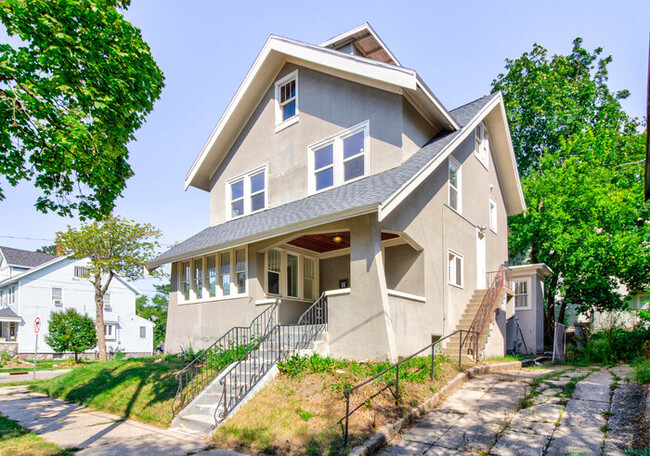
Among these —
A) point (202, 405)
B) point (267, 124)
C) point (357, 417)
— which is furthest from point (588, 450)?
point (267, 124)

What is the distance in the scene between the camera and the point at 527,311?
1759 centimetres

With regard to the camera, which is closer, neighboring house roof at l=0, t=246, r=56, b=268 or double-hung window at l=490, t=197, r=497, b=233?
double-hung window at l=490, t=197, r=497, b=233

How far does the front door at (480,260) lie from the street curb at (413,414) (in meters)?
4.76

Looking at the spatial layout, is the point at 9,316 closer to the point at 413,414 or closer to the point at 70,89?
the point at 70,89

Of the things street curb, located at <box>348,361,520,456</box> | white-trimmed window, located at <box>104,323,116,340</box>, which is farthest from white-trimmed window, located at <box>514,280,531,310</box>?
white-trimmed window, located at <box>104,323,116,340</box>

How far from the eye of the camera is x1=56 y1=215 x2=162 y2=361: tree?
2394 centimetres

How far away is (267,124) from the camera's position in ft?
48.5

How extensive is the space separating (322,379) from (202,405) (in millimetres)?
2544

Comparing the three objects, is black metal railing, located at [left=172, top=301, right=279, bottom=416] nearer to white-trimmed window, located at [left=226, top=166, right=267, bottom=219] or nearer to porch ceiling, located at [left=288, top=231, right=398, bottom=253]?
porch ceiling, located at [left=288, top=231, right=398, bottom=253]

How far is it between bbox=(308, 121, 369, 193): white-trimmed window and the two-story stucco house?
36mm

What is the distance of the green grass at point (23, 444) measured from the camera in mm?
6773

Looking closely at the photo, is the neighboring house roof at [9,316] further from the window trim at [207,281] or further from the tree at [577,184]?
the tree at [577,184]

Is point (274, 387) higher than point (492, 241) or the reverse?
the reverse

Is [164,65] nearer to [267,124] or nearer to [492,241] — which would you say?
[267,124]
